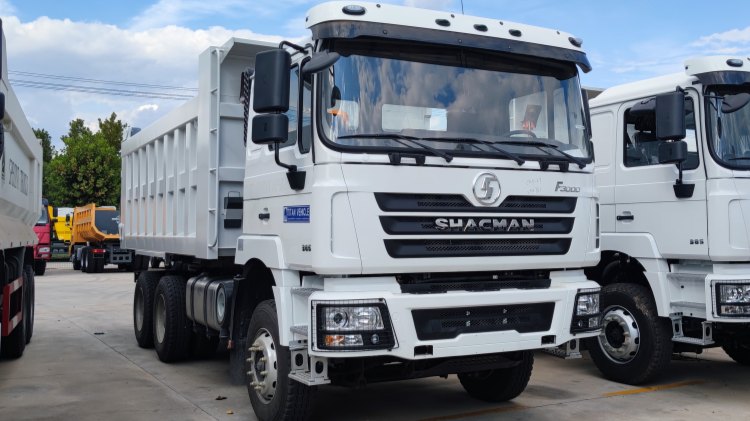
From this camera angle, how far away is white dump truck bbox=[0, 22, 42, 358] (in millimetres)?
7203

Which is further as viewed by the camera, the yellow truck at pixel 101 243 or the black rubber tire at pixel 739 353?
the yellow truck at pixel 101 243

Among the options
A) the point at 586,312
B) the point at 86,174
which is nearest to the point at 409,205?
the point at 586,312

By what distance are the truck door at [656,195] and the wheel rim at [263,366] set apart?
3.90 m

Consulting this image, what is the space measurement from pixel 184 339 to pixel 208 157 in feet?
7.81

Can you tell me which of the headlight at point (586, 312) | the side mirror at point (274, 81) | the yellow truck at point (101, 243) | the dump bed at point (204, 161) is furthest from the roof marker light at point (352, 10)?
the yellow truck at point (101, 243)

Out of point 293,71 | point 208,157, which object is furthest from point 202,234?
point 293,71

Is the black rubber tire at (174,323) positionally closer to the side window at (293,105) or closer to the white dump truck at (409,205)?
the white dump truck at (409,205)

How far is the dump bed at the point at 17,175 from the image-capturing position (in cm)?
719

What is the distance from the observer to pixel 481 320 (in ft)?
16.3

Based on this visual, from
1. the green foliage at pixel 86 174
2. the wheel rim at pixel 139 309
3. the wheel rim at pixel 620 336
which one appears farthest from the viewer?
the green foliage at pixel 86 174

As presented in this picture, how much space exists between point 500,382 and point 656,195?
7.96 feet

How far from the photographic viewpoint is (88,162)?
40.1 metres

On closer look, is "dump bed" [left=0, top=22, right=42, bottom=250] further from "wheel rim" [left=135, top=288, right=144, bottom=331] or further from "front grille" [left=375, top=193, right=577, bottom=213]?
"front grille" [left=375, top=193, right=577, bottom=213]

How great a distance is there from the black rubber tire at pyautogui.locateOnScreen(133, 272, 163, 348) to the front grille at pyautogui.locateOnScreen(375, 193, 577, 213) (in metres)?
5.31
